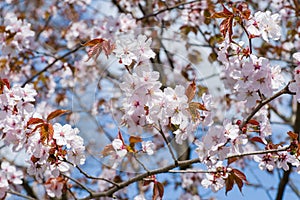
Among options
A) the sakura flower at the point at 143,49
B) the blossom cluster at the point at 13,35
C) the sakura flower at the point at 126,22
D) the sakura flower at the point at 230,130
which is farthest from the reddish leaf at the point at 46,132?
the sakura flower at the point at 126,22

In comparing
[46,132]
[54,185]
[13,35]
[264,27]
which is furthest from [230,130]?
[13,35]

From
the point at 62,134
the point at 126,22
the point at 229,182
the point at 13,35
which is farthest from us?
the point at 126,22

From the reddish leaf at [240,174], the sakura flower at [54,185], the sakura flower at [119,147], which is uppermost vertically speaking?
the sakura flower at [54,185]

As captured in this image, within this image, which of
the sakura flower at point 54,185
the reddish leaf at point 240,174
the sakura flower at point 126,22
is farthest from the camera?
the sakura flower at point 126,22

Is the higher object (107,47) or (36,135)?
(107,47)

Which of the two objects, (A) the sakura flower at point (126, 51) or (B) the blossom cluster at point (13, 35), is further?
(B) the blossom cluster at point (13, 35)

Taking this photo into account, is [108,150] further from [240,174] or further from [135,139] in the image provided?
[240,174]

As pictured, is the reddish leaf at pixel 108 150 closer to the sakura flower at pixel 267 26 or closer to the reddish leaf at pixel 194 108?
the reddish leaf at pixel 194 108

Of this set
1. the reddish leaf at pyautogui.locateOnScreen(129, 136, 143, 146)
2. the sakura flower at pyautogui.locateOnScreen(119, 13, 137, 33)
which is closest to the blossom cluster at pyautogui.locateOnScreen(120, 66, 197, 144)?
the reddish leaf at pyautogui.locateOnScreen(129, 136, 143, 146)

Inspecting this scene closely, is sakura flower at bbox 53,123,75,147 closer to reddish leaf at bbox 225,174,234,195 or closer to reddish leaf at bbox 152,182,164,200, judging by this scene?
reddish leaf at bbox 152,182,164,200

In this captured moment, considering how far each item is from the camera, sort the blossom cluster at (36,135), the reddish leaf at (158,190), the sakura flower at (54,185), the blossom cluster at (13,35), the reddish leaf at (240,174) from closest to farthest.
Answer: the blossom cluster at (36,135), the reddish leaf at (240,174), the reddish leaf at (158,190), the sakura flower at (54,185), the blossom cluster at (13,35)

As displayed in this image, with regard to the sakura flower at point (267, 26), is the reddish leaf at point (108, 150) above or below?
below

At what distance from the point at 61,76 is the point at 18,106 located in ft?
6.08

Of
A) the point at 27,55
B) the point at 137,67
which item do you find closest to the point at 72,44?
the point at 27,55
